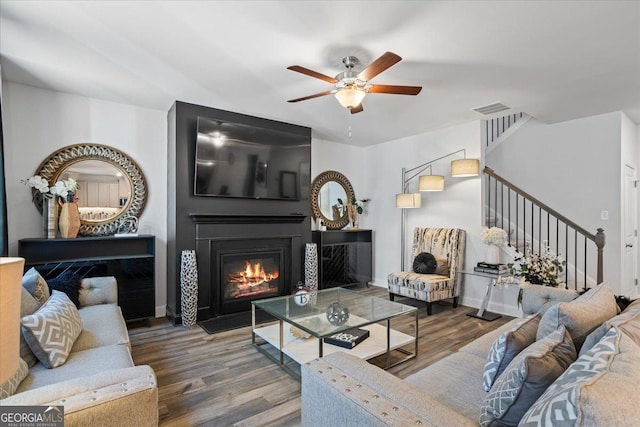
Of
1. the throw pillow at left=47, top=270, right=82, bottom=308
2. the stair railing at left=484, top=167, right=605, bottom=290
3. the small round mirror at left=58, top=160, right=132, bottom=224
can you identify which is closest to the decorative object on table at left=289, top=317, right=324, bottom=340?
the throw pillow at left=47, top=270, right=82, bottom=308

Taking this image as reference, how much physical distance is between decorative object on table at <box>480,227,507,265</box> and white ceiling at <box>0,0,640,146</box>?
1506mm

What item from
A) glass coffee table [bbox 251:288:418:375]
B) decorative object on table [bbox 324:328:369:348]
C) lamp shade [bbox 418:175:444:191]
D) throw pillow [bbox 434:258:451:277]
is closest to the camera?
glass coffee table [bbox 251:288:418:375]

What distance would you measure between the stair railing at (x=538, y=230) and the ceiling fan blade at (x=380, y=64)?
2.76 m

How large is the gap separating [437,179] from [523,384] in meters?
3.83

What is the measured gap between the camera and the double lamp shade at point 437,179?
4175 mm

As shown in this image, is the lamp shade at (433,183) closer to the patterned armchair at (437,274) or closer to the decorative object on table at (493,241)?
the patterned armchair at (437,274)

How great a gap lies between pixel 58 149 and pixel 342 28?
3227 millimetres

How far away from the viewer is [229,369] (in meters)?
2.61

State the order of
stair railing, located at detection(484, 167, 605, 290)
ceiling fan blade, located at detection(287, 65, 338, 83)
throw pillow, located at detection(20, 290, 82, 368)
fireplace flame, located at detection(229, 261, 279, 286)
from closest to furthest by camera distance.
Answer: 1. throw pillow, located at detection(20, 290, 82, 368)
2. ceiling fan blade, located at detection(287, 65, 338, 83)
3. fireplace flame, located at detection(229, 261, 279, 286)
4. stair railing, located at detection(484, 167, 605, 290)

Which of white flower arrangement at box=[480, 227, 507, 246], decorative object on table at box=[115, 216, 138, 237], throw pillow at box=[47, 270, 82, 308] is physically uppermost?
decorative object on table at box=[115, 216, 138, 237]

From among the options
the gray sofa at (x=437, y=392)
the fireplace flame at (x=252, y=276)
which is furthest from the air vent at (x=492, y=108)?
the fireplace flame at (x=252, y=276)

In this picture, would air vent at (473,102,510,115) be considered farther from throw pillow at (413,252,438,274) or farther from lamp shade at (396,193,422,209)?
throw pillow at (413,252,438,274)

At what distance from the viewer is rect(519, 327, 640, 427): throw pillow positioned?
0.68 metres

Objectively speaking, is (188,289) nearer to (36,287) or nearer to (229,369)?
(229,369)
